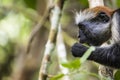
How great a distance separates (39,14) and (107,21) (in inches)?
56.8

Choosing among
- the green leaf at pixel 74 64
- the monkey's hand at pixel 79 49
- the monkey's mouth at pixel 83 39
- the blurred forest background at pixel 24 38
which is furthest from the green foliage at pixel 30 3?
the green leaf at pixel 74 64

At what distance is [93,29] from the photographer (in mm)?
3479

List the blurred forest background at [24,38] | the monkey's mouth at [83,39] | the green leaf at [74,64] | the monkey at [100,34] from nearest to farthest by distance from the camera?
1. the green leaf at [74,64]
2. the monkey at [100,34]
3. the monkey's mouth at [83,39]
4. the blurred forest background at [24,38]

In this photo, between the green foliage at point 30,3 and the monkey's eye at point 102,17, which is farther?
the green foliage at point 30,3

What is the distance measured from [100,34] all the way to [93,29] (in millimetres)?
95

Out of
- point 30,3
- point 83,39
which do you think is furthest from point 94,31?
point 30,3

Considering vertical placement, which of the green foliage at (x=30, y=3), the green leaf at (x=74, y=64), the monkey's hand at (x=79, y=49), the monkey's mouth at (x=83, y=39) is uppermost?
the green foliage at (x=30, y=3)

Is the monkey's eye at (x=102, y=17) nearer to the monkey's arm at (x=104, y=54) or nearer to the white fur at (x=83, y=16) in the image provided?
the white fur at (x=83, y=16)

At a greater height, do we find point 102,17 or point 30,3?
point 30,3

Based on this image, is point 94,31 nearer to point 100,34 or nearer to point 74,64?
point 100,34

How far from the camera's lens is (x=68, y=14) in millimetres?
5344

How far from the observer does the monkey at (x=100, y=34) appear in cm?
322

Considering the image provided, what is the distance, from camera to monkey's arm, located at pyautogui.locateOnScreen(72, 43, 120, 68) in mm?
3229

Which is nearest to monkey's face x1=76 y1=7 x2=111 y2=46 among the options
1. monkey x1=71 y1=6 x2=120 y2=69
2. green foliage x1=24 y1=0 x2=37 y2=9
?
monkey x1=71 y1=6 x2=120 y2=69
